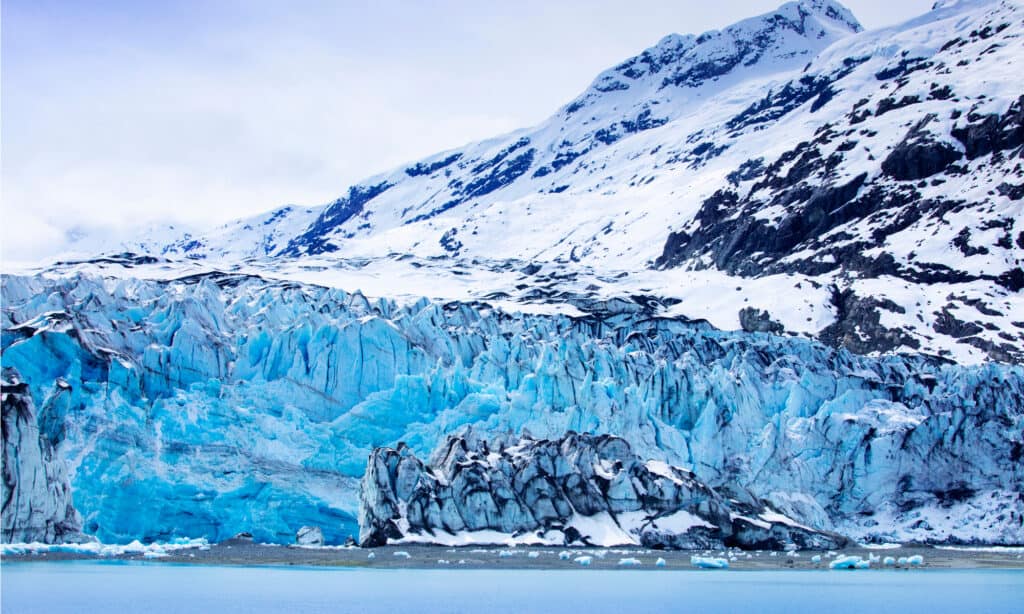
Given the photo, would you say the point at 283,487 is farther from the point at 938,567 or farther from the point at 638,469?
the point at 938,567

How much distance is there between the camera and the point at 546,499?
37.4m

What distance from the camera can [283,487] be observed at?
39.6 meters

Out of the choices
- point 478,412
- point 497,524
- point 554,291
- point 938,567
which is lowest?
point 938,567

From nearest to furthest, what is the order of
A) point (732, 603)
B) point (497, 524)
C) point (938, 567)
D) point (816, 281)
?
point (732, 603) < point (938, 567) < point (497, 524) < point (816, 281)

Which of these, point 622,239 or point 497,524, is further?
point 622,239

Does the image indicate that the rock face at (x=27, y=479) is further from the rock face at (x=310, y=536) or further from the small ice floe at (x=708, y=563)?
the small ice floe at (x=708, y=563)

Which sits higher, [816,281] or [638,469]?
[816,281]

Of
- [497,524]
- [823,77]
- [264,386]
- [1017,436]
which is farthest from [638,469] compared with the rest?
[823,77]

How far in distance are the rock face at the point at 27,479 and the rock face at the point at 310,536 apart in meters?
10.0

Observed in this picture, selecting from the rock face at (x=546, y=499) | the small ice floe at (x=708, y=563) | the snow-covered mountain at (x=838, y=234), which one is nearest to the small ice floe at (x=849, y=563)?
the small ice floe at (x=708, y=563)

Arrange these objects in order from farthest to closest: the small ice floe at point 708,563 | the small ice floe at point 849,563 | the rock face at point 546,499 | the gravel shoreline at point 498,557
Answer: the rock face at point 546,499
the small ice floe at point 849,563
the gravel shoreline at point 498,557
the small ice floe at point 708,563

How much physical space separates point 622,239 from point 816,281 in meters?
49.3

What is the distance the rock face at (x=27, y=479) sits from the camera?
29438 millimetres

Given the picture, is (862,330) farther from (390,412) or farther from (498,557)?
(498,557)
